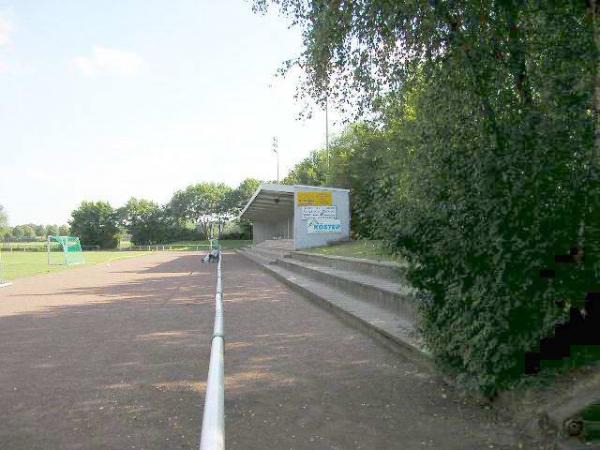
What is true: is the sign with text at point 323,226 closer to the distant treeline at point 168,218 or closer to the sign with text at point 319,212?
the sign with text at point 319,212

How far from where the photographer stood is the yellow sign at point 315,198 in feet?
96.2

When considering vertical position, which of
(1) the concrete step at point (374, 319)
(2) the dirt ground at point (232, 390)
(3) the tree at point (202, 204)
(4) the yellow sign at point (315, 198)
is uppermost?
(3) the tree at point (202, 204)

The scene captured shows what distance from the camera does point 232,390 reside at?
5.20 metres

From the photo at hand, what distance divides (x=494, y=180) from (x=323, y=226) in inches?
996

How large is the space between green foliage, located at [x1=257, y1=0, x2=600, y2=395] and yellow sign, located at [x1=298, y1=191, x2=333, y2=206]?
22.7 metres

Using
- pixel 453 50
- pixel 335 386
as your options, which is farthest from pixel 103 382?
pixel 453 50

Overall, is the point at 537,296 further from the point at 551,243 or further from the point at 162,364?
the point at 162,364

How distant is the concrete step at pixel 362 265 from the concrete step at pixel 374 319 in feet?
2.26

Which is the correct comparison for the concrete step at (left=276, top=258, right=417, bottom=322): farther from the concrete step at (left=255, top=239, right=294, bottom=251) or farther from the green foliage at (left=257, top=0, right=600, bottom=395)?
the concrete step at (left=255, top=239, right=294, bottom=251)

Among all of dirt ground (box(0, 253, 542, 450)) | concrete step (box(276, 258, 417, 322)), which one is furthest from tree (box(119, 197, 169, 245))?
dirt ground (box(0, 253, 542, 450))

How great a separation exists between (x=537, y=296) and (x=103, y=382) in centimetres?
420

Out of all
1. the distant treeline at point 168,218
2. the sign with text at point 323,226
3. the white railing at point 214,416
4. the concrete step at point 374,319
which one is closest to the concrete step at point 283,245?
the sign with text at point 323,226

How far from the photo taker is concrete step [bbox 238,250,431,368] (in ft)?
19.5

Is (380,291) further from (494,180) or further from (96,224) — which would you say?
(96,224)
